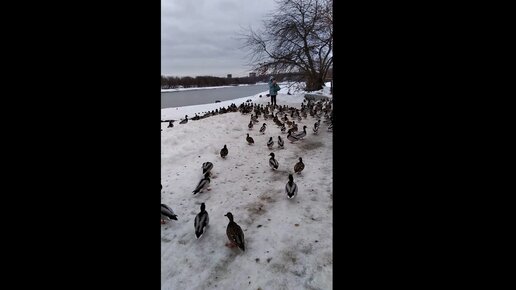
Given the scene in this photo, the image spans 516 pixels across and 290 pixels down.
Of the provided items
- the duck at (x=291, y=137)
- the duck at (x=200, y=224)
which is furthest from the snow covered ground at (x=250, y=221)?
the duck at (x=291, y=137)

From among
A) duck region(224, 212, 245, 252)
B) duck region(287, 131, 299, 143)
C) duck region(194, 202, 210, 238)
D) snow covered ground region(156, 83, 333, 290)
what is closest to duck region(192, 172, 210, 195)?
snow covered ground region(156, 83, 333, 290)

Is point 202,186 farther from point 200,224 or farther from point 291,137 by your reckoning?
point 291,137

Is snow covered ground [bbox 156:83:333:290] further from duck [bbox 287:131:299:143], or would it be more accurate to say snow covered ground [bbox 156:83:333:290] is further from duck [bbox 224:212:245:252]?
duck [bbox 287:131:299:143]

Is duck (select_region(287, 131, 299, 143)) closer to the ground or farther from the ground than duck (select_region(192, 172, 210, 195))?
farther from the ground

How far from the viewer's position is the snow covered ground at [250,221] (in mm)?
2816

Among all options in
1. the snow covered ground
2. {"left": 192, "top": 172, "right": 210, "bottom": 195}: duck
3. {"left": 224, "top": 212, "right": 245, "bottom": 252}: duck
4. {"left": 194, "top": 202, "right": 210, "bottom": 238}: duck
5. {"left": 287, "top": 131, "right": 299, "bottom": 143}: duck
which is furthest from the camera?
{"left": 287, "top": 131, "right": 299, "bottom": 143}: duck

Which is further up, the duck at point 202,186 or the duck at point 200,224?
the duck at point 202,186

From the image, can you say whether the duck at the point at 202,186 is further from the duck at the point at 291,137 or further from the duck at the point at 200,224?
the duck at the point at 291,137

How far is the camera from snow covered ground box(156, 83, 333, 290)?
2.82m

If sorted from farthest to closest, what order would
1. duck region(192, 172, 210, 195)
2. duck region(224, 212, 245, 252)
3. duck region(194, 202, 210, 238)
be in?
duck region(192, 172, 210, 195) → duck region(194, 202, 210, 238) → duck region(224, 212, 245, 252)

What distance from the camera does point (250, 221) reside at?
3928 mm
